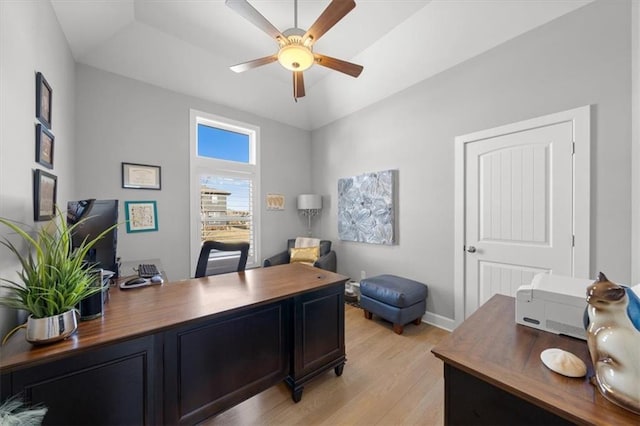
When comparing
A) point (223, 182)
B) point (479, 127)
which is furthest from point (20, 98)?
point (479, 127)

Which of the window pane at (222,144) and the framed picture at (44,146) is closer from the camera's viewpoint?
the framed picture at (44,146)

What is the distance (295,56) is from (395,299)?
254cm

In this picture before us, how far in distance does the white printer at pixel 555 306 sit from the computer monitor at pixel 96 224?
7.19 feet

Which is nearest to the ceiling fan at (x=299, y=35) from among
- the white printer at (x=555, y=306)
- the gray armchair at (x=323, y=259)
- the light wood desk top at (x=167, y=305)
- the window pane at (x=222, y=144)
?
the window pane at (x=222, y=144)

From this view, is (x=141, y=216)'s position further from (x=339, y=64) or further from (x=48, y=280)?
(x=339, y=64)

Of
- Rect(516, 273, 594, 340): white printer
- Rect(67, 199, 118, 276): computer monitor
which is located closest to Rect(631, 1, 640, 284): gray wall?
Rect(516, 273, 594, 340): white printer

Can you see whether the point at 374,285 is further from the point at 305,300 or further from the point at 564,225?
the point at 564,225

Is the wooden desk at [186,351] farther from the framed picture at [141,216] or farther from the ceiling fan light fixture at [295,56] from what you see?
the ceiling fan light fixture at [295,56]

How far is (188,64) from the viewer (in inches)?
116

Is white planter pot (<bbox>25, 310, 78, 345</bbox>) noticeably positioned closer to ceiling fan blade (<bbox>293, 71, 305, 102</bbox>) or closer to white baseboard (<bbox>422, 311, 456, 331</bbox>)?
ceiling fan blade (<bbox>293, 71, 305, 102</bbox>)

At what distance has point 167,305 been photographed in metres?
1.32

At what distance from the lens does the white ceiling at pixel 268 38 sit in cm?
215

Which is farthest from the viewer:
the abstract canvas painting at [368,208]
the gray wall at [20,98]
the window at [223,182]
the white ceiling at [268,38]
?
the window at [223,182]

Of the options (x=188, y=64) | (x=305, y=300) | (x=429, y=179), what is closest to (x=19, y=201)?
(x=305, y=300)
